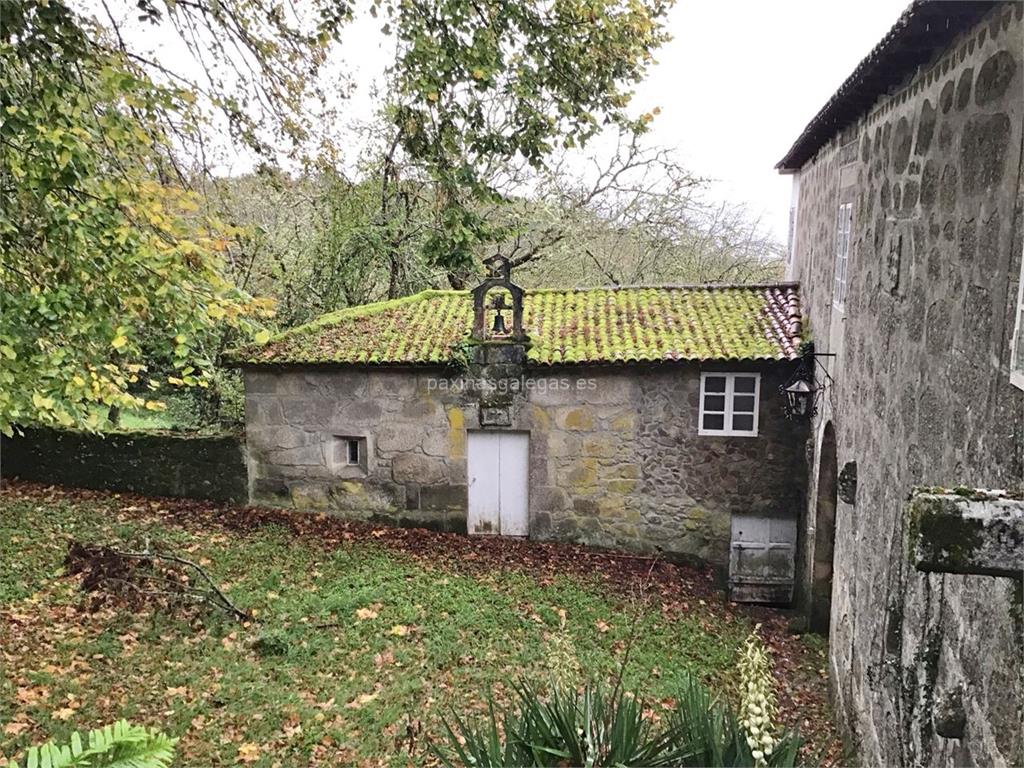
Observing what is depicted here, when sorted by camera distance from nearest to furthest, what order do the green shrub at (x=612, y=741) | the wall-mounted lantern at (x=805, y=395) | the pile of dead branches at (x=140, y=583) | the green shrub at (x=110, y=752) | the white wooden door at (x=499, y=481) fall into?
the green shrub at (x=110, y=752), the green shrub at (x=612, y=741), the pile of dead branches at (x=140, y=583), the wall-mounted lantern at (x=805, y=395), the white wooden door at (x=499, y=481)

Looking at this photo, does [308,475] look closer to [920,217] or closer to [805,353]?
[805,353]

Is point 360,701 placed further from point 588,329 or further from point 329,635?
point 588,329

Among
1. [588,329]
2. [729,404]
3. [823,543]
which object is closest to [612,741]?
[823,543]

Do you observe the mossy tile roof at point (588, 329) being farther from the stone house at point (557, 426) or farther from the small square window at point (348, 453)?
the small square window at point (348, 453)

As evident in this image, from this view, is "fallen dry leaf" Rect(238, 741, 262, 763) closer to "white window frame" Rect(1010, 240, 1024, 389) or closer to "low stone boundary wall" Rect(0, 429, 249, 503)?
"white window frame" Rect(1010, 240, 1024, 389)

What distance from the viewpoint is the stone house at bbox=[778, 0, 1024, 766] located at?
2635 mm

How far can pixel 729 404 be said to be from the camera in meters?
10.3

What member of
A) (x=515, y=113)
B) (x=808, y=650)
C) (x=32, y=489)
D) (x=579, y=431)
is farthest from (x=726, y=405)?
(x=32, y=489)

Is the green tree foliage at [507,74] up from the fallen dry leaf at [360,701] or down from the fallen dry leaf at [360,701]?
up

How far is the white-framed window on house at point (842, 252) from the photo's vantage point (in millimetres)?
7062

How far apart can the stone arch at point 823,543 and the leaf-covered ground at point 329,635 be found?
383 mm

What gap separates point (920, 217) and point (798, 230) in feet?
27.4

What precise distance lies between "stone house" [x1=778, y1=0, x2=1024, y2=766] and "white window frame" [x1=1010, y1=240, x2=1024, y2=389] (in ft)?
0.04

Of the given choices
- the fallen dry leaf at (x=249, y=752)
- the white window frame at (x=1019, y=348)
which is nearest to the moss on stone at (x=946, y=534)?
the white window frame at (x=1019, y=348)
